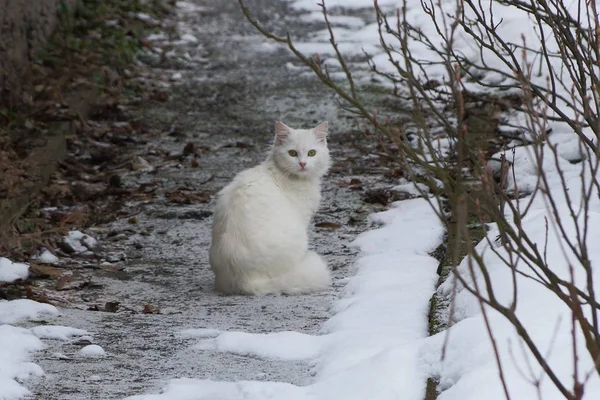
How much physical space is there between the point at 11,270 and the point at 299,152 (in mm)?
1880

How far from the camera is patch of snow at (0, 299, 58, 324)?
4.69 metres

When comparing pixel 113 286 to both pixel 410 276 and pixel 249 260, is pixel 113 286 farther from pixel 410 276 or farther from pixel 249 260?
pixel 410 276

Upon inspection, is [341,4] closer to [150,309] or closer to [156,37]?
[156,37]

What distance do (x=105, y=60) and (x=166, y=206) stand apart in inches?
146

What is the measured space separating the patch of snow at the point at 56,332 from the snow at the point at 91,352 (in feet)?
0.66

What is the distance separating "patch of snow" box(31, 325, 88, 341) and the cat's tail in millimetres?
1121

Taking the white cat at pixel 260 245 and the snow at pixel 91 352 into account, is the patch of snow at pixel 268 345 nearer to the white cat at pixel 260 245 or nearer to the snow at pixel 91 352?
the snow at pixel 91 352

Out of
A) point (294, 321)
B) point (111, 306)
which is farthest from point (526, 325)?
point (111, 306)

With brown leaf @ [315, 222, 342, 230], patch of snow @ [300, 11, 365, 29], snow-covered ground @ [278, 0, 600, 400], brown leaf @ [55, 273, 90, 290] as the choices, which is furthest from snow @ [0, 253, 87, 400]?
patch of snow @ [300, 11, 365, 29]

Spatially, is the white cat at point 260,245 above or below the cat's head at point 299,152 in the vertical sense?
below

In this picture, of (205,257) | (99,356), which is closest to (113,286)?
(205,257)

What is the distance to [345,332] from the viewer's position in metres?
4.46

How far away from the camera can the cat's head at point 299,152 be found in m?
5.93

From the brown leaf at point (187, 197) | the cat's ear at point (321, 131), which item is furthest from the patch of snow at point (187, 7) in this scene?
the cat's ear at point (321, 131)
